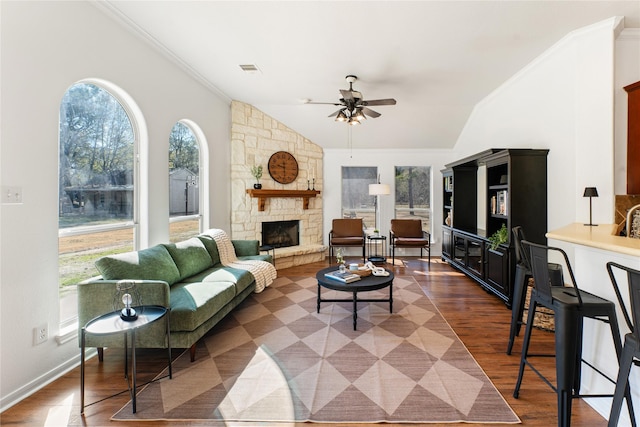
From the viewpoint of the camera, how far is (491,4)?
2.52 metres

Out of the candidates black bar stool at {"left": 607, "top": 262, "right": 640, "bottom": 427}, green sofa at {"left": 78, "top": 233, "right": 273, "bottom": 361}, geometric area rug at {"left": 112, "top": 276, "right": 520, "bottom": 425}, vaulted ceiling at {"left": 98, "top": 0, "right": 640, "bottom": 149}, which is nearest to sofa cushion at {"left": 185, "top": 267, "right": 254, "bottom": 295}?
green sofa at {"left": 78, "top": 233, "right": 273, "bottom": 361}

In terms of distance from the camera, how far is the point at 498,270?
3.82 m

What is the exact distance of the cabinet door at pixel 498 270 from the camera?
3637mm

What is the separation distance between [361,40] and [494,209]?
2.77 metres

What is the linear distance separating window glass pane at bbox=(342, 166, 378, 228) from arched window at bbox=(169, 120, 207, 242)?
3232 mm

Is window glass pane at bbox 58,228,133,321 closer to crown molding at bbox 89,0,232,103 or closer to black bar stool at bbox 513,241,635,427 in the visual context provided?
crown molding at bbox 89,0,232,103

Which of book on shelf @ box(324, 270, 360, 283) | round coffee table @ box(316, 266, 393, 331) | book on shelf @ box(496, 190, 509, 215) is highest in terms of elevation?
book on shelf @ box(496, 190, 509, 215)

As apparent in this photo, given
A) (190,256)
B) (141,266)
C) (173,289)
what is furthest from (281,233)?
(141,266)

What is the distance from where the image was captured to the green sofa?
2.32 meters

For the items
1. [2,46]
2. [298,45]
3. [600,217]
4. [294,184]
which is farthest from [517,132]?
[2,46]

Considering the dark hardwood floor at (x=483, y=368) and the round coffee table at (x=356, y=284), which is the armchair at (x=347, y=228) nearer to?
the dark hardwood floor at (x=483, y=368)

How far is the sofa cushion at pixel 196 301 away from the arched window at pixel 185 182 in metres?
1.24

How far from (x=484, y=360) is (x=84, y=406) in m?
2.89

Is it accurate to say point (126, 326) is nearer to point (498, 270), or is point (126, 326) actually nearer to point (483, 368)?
point (483, 368)
